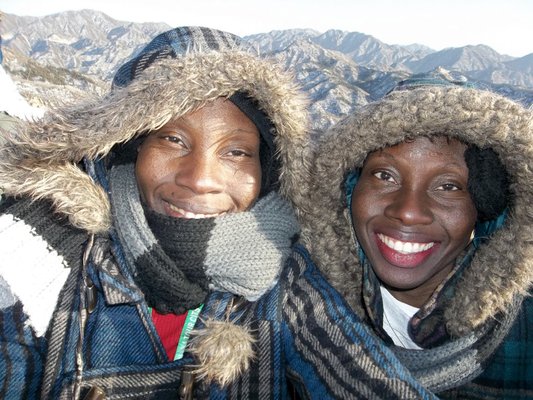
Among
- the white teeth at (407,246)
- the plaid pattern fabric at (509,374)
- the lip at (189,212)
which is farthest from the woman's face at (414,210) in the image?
the lip at (189,212)

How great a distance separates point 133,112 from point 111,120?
11cm

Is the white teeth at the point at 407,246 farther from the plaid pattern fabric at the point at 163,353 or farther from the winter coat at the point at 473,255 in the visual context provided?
the plaid pattern fabric at the point at 163,353

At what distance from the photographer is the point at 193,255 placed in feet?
6.43

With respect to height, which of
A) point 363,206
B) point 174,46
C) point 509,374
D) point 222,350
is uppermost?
point 174,46

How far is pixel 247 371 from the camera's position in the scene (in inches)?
71.4

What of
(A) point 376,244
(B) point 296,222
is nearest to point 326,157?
(B) point 296,222

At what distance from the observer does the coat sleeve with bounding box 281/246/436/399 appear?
158cm

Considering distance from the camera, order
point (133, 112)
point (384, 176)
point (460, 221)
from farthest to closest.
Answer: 1. point (384, 176)
2. point (460, 221)
3. point (133, 112)

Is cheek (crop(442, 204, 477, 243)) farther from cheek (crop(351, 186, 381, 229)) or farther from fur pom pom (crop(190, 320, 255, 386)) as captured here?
fur pom pom (crop(190, 320, 255, 386))

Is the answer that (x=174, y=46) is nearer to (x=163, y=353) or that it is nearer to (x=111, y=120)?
(x=111, y=120)

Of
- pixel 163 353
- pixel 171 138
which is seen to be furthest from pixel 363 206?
pixel 163 353

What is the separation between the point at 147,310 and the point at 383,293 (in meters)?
1.43

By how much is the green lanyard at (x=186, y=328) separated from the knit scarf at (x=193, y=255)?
0.10 m

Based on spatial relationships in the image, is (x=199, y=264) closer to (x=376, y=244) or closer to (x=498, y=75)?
(x=376, y=244)
